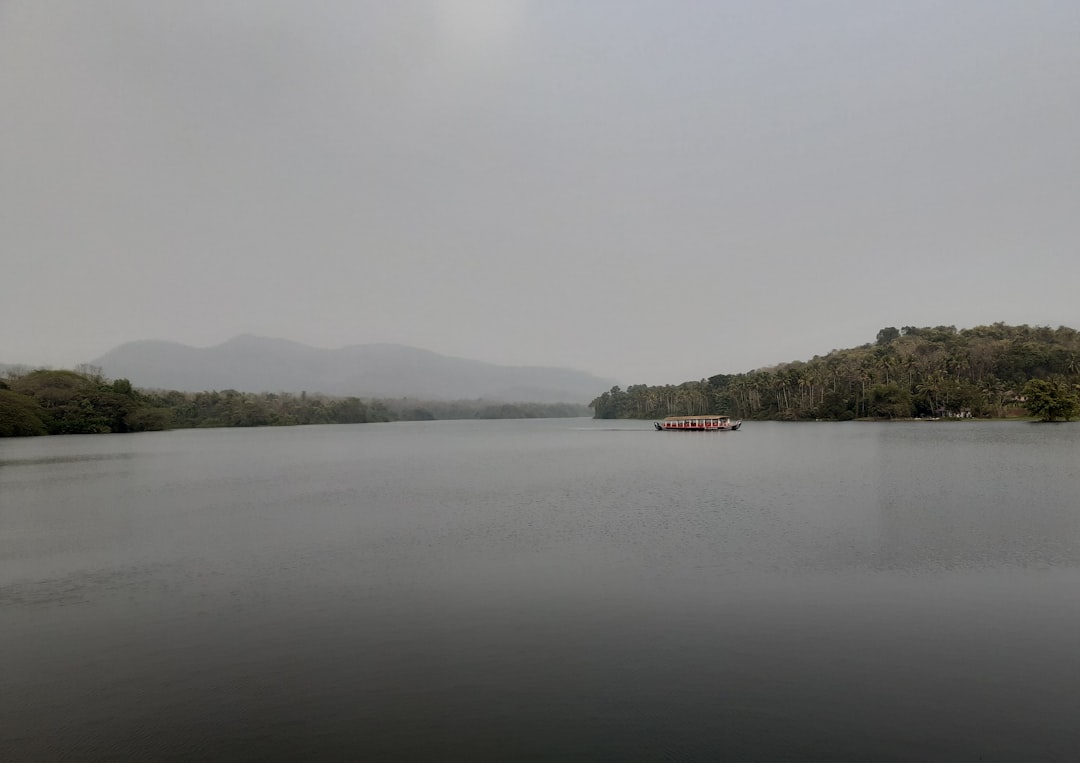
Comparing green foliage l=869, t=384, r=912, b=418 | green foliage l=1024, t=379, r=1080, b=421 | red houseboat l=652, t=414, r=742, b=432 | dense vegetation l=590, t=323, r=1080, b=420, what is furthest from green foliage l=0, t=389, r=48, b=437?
green foliage l=1024, t=379, r=1080, b=421

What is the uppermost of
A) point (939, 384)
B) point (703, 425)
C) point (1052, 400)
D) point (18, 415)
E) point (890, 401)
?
point (939, 384)

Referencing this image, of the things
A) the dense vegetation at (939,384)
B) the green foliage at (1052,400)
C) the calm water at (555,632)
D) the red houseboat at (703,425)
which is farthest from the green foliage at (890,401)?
the calm water at (555,632)

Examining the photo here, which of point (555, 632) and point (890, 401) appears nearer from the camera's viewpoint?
point (555, 632)

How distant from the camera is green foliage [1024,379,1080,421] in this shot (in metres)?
92.2

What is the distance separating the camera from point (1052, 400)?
92500 mm

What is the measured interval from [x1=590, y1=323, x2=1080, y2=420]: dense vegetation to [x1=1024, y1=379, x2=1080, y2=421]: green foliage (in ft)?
0.40

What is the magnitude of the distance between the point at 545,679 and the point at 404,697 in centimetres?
231

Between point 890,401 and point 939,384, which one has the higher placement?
point 939,384

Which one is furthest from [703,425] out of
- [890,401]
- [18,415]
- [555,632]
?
[18,415]

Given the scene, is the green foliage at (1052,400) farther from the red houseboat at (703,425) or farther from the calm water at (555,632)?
the calm water at (555,632)

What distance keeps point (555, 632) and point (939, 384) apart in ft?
431

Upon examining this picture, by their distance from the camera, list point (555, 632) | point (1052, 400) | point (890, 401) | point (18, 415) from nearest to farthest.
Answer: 1. point (555, 632)
2. point (1052, 400)
3. point (18, 415)
4. point (890, 401)

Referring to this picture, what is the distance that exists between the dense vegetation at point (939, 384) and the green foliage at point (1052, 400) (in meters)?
0.12

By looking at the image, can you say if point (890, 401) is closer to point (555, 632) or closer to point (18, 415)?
point (555, 632)
